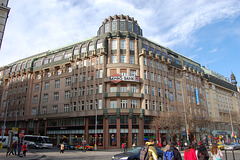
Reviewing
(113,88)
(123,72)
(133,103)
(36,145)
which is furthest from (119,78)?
(36,145)

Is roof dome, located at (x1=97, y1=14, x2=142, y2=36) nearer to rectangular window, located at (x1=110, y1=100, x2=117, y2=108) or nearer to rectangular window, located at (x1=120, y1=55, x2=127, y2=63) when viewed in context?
rectangular window, located at (x1=120, y1=55, x2=127, y2=63)

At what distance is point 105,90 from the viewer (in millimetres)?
44312

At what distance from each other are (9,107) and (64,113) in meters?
27.5

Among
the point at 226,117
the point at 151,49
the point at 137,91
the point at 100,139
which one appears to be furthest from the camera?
the point at 226,117

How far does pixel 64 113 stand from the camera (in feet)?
158

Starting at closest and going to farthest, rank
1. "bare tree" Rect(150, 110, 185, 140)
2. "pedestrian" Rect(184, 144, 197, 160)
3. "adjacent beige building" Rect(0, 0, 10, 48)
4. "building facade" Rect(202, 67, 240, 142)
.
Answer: "pedestrian" Rect(184, 144, 197, 160)
"adjacent beige building" Rect(0, 0, 10, 48)
"bare tree" Rect(150, 110, 185, 140)
"building facade" Rect(202, 67, 240, 142)

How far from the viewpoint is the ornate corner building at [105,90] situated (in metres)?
42.6

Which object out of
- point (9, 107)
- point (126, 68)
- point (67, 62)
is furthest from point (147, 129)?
point (9, 107)

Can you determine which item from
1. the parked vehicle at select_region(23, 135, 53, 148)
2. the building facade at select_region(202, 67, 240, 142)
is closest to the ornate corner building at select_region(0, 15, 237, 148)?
the parked vehicle at select_region(23, 135, 53, 148)

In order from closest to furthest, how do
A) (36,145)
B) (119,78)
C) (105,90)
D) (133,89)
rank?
1. (36,145)
2. (119,78)
3. (105,90)
4. (133,89)

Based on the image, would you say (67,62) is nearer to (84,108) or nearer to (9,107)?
(84,108)

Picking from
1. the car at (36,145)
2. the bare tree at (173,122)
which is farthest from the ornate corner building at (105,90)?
the car at (36,145)

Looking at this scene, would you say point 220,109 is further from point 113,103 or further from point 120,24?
point 120,24

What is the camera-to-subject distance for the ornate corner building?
140 ft
